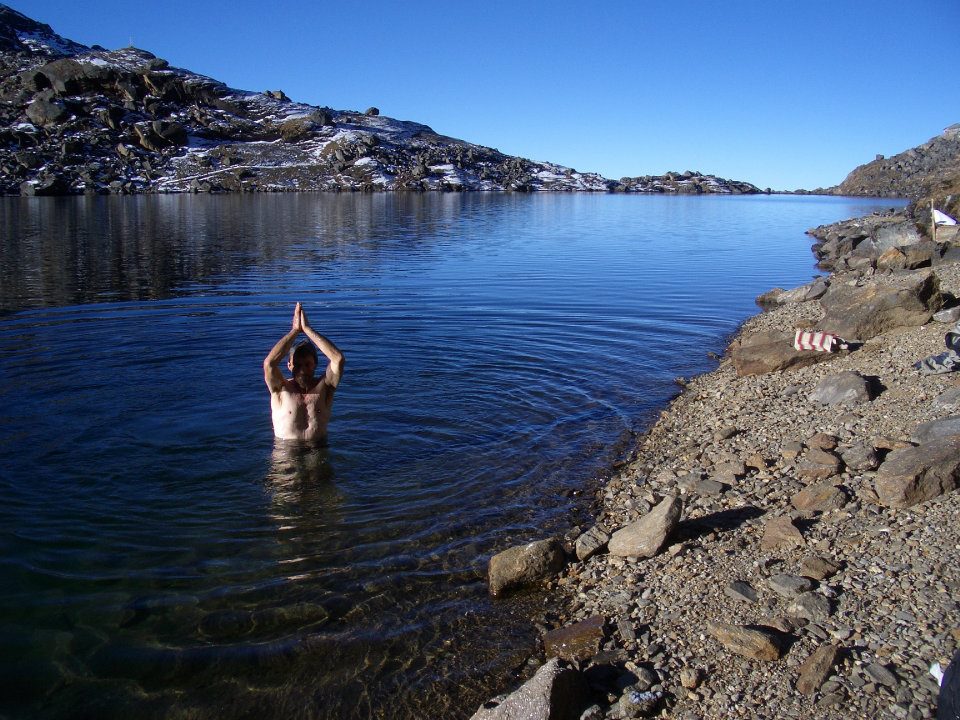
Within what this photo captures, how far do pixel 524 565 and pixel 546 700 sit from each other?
2.18 metres

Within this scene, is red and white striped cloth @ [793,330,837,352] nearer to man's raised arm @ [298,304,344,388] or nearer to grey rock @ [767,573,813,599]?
grey rock @ [767,573,813,599]

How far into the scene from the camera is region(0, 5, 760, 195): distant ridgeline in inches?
4744

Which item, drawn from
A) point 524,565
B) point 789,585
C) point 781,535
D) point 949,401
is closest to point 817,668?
point 789,585

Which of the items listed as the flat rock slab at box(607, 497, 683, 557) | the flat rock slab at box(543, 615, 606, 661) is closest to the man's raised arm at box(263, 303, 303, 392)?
the flat rock slab at box(607, 497, 683, 557)

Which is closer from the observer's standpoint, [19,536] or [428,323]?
[19,536]

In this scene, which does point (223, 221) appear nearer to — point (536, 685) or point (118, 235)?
point (118, 235)

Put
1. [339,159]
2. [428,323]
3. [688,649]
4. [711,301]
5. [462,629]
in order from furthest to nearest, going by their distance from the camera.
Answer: [339,159] < [711,301] < [428,323] < [462,629] < [688,649]

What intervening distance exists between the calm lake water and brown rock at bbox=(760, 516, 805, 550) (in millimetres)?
2264

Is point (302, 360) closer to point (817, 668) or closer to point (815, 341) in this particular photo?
point (817, 668)

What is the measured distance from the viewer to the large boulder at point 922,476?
707 cm

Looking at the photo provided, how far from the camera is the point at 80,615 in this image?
676cm

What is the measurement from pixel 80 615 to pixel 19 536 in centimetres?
196

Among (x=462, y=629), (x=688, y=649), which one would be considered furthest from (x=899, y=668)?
(x=462, y=629)

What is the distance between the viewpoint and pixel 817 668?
512 cm
